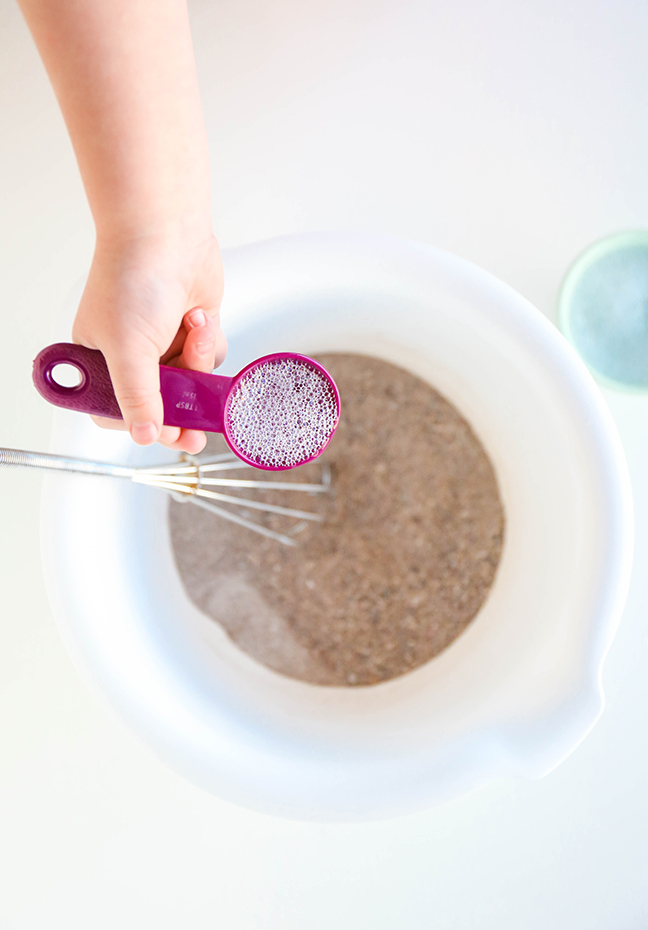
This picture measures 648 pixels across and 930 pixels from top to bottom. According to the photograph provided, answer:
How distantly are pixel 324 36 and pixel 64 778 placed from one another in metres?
0.87

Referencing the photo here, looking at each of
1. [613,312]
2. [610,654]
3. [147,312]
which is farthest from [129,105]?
[610,654]

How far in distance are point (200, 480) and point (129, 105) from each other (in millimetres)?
347

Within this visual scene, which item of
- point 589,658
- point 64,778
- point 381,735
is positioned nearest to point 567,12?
point 589,658

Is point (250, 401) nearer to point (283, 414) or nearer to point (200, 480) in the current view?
point (283, 414)

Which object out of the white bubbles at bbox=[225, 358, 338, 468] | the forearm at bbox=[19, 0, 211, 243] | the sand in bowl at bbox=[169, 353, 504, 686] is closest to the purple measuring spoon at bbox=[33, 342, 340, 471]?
the white bubbles at bbox=[225, 358, 338, 468]

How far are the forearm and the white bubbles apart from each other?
0.14 meters

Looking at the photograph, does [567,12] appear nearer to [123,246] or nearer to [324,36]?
[324,36]

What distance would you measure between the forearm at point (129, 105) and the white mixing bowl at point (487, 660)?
0.08 m

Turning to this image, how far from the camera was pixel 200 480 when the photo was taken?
0.71m

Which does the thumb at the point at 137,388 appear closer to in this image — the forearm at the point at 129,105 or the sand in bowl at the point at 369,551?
the forearm at the point at 129,105

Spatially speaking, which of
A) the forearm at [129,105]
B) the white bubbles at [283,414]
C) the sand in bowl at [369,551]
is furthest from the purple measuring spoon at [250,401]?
the sand in bowl at [369,551]

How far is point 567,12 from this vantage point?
0.76 m

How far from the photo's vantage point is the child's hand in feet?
1.75

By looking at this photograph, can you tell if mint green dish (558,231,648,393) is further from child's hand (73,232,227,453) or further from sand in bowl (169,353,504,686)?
child's hand (73,232,227,453)
